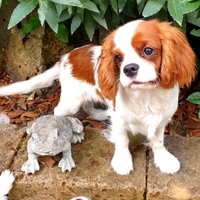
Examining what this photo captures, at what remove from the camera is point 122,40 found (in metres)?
1.40

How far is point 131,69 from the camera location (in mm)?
1330

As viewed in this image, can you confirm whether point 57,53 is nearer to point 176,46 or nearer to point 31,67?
point 31,67

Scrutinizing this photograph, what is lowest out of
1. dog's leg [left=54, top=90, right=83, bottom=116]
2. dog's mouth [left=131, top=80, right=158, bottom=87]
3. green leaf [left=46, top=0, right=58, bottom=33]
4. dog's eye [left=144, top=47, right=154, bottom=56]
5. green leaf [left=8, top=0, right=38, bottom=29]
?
dog's leg [left=54, top=90, right=83, bottom=116]

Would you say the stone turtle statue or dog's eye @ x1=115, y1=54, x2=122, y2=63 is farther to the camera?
the stone turtle statue

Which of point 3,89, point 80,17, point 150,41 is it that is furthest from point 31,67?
point 150,41

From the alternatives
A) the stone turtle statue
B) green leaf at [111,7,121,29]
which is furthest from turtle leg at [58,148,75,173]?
green leaf at [111,7,121,29]

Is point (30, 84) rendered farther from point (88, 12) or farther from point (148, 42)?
point (148, 42)

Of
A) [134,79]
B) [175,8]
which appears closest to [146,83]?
[134,79]

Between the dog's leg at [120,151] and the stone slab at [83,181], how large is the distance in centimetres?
5

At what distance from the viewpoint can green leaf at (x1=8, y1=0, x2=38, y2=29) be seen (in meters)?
1.71

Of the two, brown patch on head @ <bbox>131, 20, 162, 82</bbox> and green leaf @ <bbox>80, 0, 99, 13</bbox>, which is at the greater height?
green leaf @ <bbox>80, 0, 99, 13</bbox>

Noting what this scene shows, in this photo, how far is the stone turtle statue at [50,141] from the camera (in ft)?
5.82

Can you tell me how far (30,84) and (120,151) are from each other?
1.03m

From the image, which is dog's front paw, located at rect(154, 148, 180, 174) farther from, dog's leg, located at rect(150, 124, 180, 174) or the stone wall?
the stone wall
